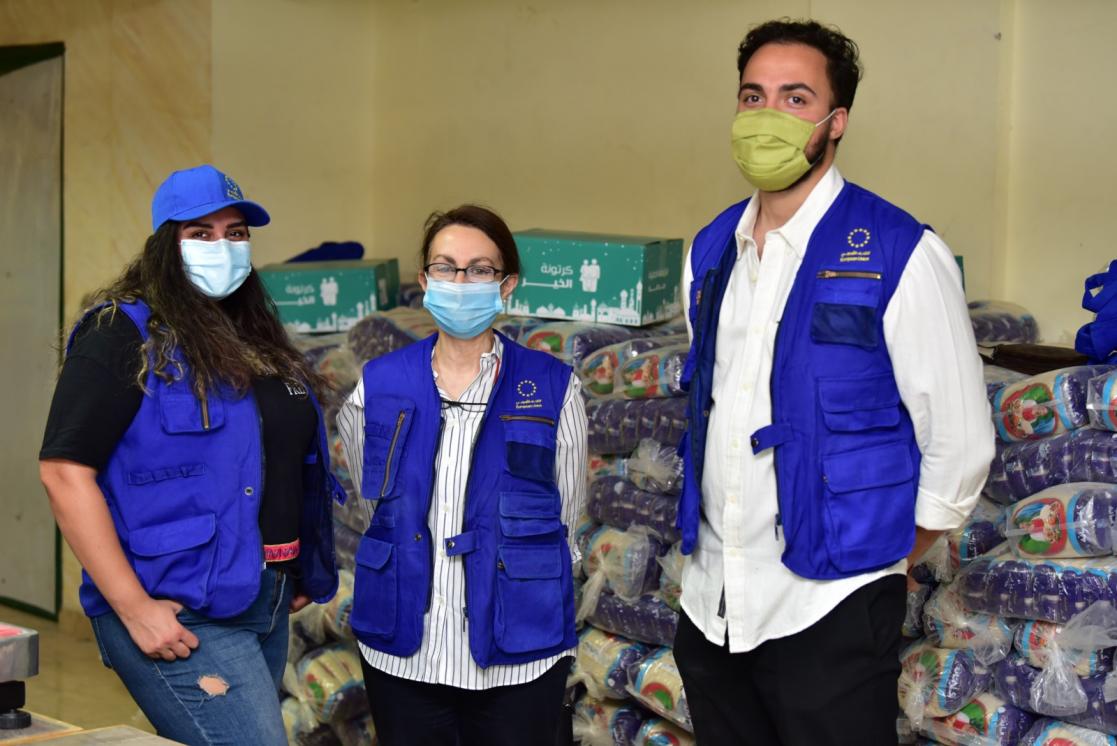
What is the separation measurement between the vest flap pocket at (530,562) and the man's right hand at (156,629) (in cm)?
62

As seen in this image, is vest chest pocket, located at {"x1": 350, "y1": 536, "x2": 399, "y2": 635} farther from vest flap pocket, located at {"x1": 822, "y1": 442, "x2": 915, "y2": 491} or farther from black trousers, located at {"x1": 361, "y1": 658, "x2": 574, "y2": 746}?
vest flap pocket, located at {"x1": 822, "y1": 442, "x2": 915, "y2": 491}

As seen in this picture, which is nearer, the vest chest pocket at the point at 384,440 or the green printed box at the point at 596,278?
the vest chest pocket at the point at 384,440

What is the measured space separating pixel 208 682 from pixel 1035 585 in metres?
1.74

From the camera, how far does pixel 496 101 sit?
222 inches

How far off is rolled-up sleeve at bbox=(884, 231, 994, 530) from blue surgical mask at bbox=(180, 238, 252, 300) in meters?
1.18

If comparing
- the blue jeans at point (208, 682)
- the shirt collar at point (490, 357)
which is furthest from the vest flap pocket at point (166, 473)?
the shirt collar at point (490, 357)

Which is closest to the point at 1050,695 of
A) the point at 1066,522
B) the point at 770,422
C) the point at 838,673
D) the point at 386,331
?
the point at 1066,522

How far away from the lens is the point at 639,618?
12.3 ft

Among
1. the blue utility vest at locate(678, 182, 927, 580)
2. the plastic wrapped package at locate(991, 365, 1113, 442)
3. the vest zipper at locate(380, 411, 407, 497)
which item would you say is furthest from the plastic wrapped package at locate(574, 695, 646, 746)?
the blue utility vest at locate(678, 182, 927, 580)

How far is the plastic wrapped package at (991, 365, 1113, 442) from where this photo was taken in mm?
3160

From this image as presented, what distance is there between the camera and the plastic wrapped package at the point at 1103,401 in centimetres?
307

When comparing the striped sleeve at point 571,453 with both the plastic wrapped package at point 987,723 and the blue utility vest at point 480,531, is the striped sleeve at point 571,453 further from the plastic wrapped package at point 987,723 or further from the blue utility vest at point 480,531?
the plastic wrapped package at point 987,723

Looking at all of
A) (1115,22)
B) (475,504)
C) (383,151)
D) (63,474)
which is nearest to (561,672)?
(475,504)

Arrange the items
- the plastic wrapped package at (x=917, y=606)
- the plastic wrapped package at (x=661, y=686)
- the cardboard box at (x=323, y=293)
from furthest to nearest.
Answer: the cardboard box at (x=323, y=293), the plastic wrapped package at (x=661, y=686), the plastic wrapped package at (x=917, y=606)
